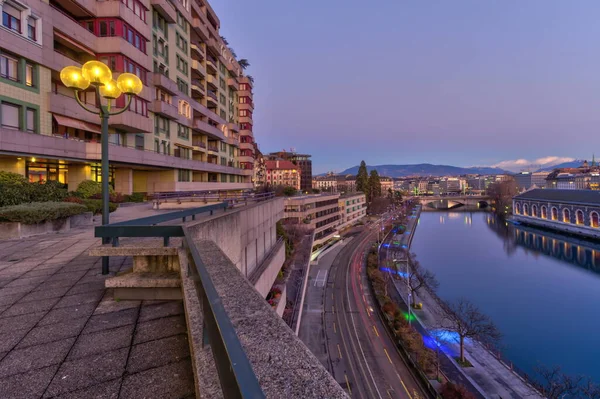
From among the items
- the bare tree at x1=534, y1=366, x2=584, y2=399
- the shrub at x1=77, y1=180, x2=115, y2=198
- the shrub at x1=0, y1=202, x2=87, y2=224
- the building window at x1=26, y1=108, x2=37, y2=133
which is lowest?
the bare tree at x1=534, y1=366, x2=584, y2=399

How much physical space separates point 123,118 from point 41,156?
7455mm

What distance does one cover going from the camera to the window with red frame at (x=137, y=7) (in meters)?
29.0

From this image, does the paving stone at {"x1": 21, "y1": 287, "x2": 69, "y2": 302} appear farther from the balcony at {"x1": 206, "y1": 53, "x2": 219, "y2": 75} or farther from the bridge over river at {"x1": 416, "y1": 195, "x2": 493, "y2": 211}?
the bridge over river at {"x1": 416, "y1": 195, "x2": 493, "y2": 211}

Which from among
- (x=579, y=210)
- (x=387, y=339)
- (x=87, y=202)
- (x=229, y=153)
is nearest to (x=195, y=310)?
(x=87, y=202)

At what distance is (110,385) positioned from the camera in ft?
9.67

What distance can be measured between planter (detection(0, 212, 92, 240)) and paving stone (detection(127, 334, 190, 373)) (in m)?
12.3

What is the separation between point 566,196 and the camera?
302 feet

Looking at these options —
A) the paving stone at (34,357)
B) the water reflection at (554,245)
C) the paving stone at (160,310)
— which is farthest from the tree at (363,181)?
the paving stone at (34,357)

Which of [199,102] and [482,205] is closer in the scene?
[199,102]

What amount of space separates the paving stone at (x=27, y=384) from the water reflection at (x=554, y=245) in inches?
2978

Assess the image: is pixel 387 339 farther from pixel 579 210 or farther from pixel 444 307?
pixel 579 210

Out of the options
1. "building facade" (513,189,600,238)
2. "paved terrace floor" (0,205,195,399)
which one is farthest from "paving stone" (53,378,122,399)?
"building facade" (513,189,600,238)

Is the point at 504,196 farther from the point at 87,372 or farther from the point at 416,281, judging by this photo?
the point at 87,372

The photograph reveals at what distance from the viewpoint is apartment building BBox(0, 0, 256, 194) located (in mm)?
21250
